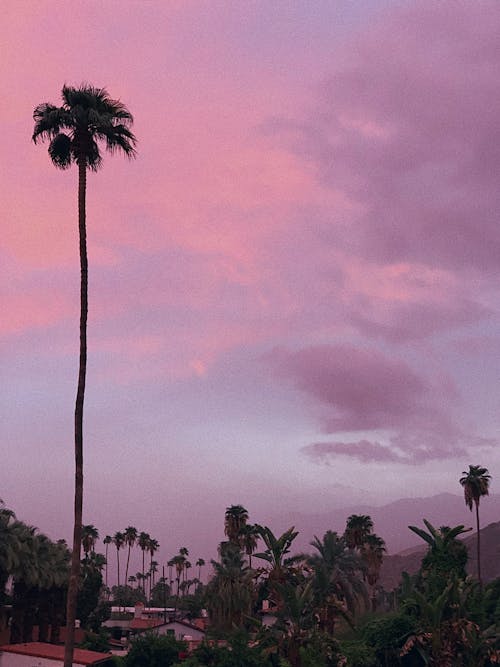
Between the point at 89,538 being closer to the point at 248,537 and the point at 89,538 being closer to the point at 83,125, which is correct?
the point at 248,537

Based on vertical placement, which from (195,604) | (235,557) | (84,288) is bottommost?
(195,604)

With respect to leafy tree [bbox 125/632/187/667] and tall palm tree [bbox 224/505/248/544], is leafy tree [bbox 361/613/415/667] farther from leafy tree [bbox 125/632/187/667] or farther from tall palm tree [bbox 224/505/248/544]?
tall palm tree [bbox 224/505/248/544]

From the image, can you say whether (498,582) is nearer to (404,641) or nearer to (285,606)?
(404,641)

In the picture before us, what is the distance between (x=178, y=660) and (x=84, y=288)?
4098 cm

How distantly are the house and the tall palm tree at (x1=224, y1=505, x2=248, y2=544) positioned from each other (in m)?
53.8

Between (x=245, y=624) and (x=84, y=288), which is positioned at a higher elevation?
(x=84, y=288)

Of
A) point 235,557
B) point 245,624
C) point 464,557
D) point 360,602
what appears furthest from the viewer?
point 235,557

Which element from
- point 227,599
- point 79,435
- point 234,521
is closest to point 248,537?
point 234,521

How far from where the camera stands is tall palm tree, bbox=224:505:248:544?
398 ft

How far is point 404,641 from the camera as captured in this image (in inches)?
2283

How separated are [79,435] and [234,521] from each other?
90772mm

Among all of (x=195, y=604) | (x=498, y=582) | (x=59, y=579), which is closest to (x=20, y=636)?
(x=59, y=579)

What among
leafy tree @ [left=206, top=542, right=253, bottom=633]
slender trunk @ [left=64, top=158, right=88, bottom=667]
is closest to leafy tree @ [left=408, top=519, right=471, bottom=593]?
leafy tree @ [left=206, top=542, right=253, bottom=633]

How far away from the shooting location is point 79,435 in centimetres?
3419
